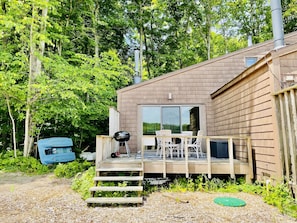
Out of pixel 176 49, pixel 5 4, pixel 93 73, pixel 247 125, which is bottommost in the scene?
pixel 247 125

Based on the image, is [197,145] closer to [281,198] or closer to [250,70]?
[250,70]

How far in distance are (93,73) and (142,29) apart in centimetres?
878

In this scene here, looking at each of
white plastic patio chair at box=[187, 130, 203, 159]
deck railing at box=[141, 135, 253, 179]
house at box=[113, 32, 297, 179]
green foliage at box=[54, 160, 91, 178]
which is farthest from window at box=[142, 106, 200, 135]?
green foliage at box=[54, 160, 91, 178]

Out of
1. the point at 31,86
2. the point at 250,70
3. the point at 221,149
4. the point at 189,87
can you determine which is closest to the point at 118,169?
the point at 221,149

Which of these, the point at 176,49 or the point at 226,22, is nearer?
the point at 176,49

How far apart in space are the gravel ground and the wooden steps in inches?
6.2

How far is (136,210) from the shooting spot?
393cm

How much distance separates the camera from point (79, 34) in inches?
489

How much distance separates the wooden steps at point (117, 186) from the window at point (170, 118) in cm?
313

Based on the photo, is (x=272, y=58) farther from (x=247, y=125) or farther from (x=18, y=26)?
(x=18, y=26)

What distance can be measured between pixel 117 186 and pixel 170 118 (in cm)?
421

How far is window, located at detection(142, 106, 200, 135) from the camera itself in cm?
835

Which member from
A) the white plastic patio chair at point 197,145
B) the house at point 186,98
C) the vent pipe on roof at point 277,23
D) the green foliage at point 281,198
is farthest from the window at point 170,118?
the green foliage at point 281,198

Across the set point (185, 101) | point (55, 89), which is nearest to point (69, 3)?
point (55, 89)
